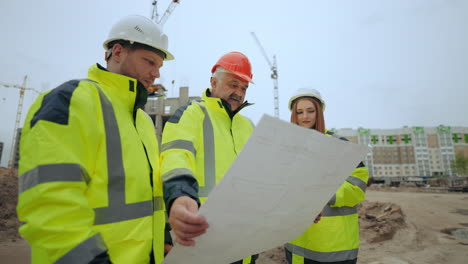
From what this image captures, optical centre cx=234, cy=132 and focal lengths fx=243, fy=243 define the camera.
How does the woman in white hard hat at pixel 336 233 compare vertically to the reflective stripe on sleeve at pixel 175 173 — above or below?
below

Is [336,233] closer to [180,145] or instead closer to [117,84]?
[180,145]

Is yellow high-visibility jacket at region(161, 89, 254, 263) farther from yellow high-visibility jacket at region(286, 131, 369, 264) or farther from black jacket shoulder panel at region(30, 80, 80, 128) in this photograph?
yellow high-visibility jacket at region(286, 131, 369, 264)

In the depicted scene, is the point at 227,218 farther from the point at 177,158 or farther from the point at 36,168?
the point at 36,168

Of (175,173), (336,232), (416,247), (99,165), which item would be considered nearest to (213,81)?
(175,173)

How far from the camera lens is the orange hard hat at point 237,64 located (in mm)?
2031

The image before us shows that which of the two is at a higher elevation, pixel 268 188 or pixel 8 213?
pixel 268 188

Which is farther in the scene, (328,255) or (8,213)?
(8,213)

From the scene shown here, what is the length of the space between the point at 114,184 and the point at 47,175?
0.30 metres

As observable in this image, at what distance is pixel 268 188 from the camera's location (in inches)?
41.0

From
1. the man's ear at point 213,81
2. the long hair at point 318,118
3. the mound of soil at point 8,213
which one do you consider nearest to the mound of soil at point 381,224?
the long hair at point 318,118

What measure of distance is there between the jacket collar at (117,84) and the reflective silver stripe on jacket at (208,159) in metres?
0.51

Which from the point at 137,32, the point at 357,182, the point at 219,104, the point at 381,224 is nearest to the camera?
the point at 137,32

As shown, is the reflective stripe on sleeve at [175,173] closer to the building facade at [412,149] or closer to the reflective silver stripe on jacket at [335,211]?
the reflective silver stripe on jacket at [335,211]

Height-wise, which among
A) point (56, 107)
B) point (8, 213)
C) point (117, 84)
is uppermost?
point (117, 84)
